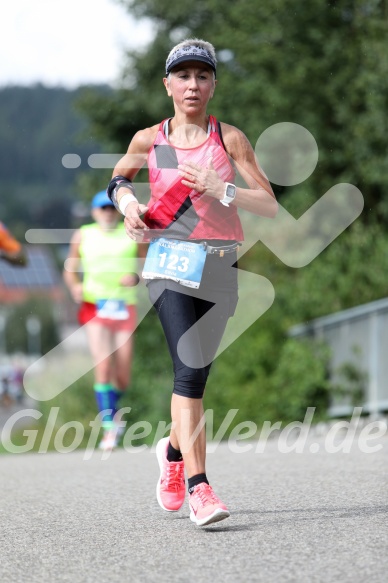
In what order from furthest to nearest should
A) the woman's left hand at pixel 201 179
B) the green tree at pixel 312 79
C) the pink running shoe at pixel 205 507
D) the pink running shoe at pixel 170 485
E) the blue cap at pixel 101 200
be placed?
the green tree at pixel 312 79 → the blue cap at pixel 101 200 → the pink running shoe at pixel 170 485 → the woman's left hand at pixel 201 179 → the pink running shoe at pixel 205 507

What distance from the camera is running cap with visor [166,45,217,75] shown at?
5531mm

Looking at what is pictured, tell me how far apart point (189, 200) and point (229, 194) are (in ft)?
0.75

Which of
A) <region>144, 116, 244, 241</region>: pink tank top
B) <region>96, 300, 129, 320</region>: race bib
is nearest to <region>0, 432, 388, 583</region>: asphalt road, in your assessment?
<region>144, 116, 244, 241</region>: pink tank top

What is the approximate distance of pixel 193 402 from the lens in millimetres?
5582

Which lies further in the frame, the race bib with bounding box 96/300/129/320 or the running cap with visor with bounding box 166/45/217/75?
the race bib with bounding box 96/300/129/320

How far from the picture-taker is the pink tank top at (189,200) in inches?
→ 219

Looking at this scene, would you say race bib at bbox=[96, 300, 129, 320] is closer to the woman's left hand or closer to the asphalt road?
the asphalt road

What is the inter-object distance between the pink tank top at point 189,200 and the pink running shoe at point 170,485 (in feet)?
3.37

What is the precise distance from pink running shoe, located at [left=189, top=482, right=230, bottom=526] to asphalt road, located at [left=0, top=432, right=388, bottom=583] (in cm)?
6

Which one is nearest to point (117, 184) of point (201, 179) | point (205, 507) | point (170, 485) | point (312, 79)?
point (201, 179)

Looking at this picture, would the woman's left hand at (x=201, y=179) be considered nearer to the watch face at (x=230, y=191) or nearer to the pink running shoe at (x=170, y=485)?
the watch face at (x=230, y=191)

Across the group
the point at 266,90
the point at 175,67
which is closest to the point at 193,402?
the point at 175,67

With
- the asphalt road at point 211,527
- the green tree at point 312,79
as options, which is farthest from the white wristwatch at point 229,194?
the green tree at point 312,79

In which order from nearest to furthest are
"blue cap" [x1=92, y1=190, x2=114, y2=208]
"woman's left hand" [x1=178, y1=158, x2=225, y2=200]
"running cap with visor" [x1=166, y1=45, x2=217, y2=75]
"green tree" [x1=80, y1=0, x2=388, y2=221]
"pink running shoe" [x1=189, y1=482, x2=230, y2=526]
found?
"pink running shoe" [x1=189, y1=482, x2=230, y2=526] → "woman's left hand" [x1=178, y1=158, x2=225, y2=200] → "running cap with visor" [x1=166, y1=45, x2=217, y2=75] → "blue cap" [x1=92, y1=190, x2=114, y2=208] → "green tree" [x1=80, y1=0, x2=388, y2=221]
